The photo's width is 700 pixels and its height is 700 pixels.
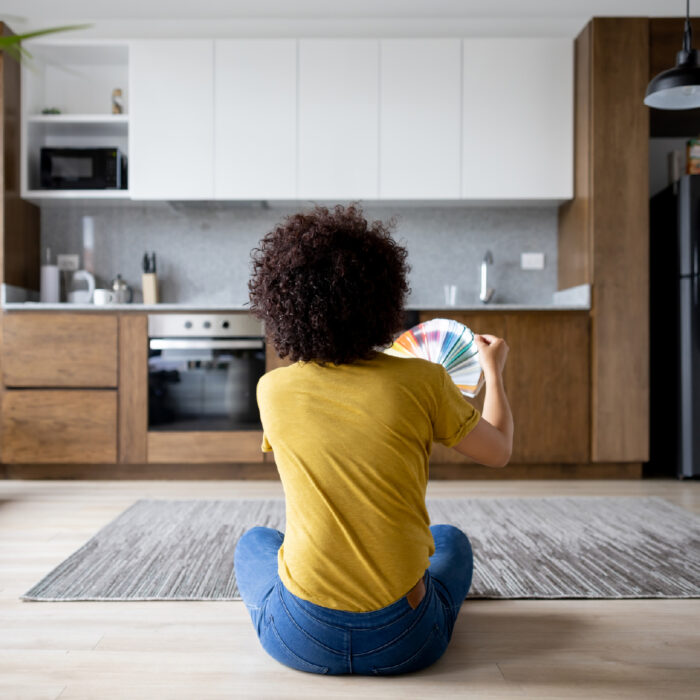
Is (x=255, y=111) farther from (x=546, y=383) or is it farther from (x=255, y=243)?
(x=546, y=383)

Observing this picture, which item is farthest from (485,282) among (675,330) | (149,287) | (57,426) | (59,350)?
(57,426)

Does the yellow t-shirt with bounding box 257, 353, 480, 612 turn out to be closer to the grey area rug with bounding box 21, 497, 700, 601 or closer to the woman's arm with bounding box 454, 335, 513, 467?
the woman's arm with bounding box 454, 335, 513, 467

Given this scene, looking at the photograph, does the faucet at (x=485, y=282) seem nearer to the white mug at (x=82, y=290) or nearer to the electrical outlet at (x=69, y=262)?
the white mug at (x=82, y=290)

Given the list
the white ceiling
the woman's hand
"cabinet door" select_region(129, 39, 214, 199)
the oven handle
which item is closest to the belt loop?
the woman's hand

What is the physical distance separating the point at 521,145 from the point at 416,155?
1.87 feet

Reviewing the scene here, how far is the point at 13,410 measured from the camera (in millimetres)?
3287

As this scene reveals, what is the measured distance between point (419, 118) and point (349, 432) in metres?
2.89

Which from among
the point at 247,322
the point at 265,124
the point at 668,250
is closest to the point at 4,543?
the point at 247,322

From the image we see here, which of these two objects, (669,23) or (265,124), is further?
(265,124)

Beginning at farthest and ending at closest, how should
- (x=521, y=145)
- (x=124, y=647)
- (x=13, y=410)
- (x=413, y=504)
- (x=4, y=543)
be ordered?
(x=521, y=145), (x=13, y=410), (x=4, y=543), (x=124, y=647), (x=413, y=504)

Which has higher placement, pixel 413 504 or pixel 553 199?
pixel 553 199

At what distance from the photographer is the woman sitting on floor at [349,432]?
1.06 metres

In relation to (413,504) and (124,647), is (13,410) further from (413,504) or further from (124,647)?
(413,504)

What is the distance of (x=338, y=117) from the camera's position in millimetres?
3564
